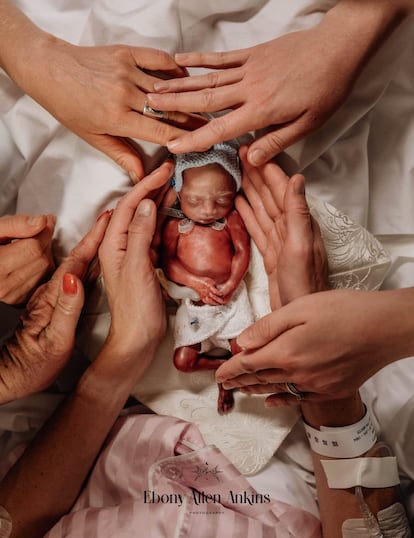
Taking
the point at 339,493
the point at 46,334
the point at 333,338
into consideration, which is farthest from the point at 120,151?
the point at 339,493

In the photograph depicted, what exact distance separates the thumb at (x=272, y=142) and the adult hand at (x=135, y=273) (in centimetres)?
21

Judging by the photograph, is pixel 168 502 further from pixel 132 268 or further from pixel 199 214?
pixel 199 214

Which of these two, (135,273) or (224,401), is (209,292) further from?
(224,401)

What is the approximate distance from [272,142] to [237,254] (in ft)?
0.98

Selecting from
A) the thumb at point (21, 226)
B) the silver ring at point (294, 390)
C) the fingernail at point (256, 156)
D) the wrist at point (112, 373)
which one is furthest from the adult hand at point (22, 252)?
the silver ring at point (294, 390)

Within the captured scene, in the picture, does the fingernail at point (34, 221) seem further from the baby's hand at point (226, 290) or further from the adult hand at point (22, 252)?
the baby's hand at point (226, 290)

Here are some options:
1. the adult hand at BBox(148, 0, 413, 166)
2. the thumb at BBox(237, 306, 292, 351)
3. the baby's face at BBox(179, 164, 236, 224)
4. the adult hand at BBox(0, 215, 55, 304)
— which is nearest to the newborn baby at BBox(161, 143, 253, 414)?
the baby's face at BBox(179, 164, 236, 224)

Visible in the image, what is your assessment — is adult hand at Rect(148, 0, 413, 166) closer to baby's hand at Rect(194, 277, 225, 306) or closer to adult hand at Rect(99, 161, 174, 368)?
adult hand at Rect(99, 161, 174, 368)

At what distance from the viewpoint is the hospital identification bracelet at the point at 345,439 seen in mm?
1377

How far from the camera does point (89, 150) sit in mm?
1526

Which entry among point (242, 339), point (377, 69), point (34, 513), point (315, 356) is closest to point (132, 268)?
point (242, 339)

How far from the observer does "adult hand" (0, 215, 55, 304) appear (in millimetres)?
1259

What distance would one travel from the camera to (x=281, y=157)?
1.48 m

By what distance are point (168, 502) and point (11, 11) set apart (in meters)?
1.29
